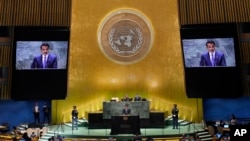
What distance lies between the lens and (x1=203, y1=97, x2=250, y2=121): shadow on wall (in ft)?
70.7

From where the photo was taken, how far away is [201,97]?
66.3 feet

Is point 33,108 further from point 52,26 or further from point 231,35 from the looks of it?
point 231,35

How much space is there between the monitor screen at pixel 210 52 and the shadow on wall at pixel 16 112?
975cm

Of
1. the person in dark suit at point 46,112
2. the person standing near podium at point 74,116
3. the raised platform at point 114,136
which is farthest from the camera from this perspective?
the person in dark suit at point 46,112

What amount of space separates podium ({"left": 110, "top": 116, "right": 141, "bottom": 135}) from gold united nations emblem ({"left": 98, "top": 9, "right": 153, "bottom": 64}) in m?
5.58

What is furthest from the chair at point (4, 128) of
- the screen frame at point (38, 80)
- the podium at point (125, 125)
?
the podium at point (125, 125)

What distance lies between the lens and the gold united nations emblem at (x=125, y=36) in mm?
23016

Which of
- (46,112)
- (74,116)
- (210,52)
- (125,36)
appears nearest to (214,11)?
(210,52)

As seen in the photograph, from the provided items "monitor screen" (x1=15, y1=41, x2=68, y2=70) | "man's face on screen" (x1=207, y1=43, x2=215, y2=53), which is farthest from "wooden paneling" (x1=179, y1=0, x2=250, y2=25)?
"monitor screen" (x1=15, y1=41, x2=68, y2=70)

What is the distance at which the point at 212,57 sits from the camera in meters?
20.1

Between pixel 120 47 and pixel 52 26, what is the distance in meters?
4.57

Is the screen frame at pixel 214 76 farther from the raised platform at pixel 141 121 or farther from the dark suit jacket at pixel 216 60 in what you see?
the raised platform at pixel 141 121

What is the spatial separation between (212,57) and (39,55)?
9.68 meters

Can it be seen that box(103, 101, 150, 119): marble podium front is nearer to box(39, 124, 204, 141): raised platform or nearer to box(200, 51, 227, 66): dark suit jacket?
box(39, 124, 204, 141): raised platform
